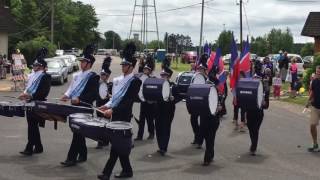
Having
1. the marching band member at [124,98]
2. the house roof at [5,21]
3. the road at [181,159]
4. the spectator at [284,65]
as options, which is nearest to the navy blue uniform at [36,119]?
the road at [181,159]

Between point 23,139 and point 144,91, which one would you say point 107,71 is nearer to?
point 144,91

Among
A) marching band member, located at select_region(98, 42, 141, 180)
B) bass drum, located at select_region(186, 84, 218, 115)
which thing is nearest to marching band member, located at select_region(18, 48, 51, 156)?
marching band member, located at select_region(98, 42, 141, 180)

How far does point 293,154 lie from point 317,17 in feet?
114

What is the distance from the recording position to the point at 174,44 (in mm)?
108188

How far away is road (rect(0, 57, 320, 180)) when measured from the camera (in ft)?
32.2

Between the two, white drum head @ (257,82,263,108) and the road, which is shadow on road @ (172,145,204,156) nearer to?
the road

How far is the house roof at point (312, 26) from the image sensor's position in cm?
4331

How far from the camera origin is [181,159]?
11.4m

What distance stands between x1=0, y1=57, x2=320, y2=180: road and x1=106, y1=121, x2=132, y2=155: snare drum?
32.9 inches

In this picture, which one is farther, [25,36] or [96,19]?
[96,19]

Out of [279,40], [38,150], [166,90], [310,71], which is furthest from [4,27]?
[279,40]

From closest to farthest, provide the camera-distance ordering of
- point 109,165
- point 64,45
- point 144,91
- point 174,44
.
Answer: point 109,165 < point 144,91 < point 64,45 < point 174,44

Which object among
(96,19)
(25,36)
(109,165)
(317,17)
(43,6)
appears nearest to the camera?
(109,165)

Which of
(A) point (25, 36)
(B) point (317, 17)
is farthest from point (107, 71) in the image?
(A) point (25, 36)
